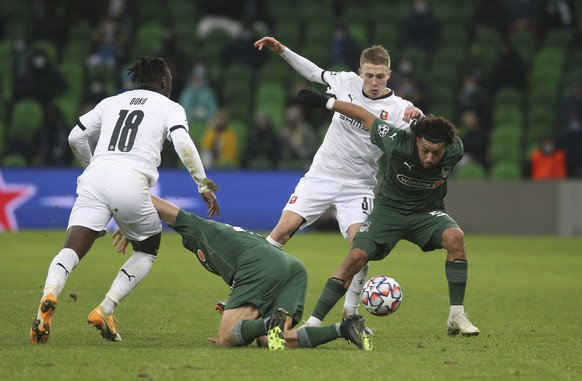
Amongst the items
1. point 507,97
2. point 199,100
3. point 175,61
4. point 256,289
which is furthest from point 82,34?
point 256,289

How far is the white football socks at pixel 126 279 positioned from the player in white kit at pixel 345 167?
133 centimetres

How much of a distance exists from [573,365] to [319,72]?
3642mm

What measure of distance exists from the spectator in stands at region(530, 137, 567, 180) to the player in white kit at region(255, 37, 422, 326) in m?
11.6

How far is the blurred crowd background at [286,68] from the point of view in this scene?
2106cm

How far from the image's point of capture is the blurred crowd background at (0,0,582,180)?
2106 centimetres

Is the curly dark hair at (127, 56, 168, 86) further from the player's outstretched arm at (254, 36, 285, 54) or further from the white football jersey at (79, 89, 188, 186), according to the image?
the player's outstretched arm at (254, 36, 285, 54)

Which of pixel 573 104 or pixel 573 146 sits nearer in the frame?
pixel 573 146

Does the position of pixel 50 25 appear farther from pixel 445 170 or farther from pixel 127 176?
pixel 445 170

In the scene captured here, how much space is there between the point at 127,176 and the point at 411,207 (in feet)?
7.61

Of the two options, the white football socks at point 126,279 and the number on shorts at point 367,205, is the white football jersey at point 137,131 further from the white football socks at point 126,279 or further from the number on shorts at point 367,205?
the number on shorts at point 367,205

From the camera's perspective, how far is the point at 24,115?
840 inches

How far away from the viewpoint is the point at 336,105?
29.5ft

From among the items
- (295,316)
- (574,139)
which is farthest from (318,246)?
(295,316)

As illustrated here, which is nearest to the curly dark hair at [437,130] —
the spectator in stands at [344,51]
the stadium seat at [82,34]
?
the spectator in stands at [344,51]
